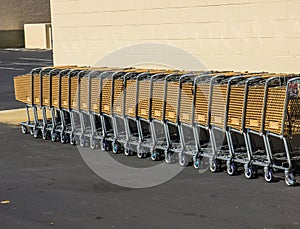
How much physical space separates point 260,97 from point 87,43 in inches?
309

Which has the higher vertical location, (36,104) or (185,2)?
(185,2)

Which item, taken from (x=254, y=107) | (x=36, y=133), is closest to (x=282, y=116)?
(x=254, y=107)

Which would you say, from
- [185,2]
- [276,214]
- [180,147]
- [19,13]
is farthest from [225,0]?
[19,13]

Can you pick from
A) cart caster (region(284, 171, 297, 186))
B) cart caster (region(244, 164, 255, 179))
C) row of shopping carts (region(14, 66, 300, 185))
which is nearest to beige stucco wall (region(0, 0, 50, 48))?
row of shopping carts (region(14, 66, 300, 185))

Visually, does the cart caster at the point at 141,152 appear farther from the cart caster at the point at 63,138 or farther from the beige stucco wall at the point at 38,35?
the beige stucco wall at the point at 38,35

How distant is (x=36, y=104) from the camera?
15.5 m

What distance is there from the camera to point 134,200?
961 centimetres

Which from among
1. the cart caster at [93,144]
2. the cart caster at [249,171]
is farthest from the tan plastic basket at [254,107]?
the cart caster at [93,144]

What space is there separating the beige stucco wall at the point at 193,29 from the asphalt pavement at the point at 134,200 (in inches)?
112

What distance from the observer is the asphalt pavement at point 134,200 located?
8.55m

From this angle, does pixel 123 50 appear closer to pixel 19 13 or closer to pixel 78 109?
pixel 78 109

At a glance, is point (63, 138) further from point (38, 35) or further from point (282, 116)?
point (38, 35)

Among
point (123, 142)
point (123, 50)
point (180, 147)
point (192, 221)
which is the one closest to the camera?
point (192, 221)

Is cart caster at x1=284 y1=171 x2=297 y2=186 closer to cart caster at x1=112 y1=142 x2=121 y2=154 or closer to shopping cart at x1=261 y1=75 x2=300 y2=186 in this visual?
shopping cart at x1=261 y1=75 x2=300 y2=186
